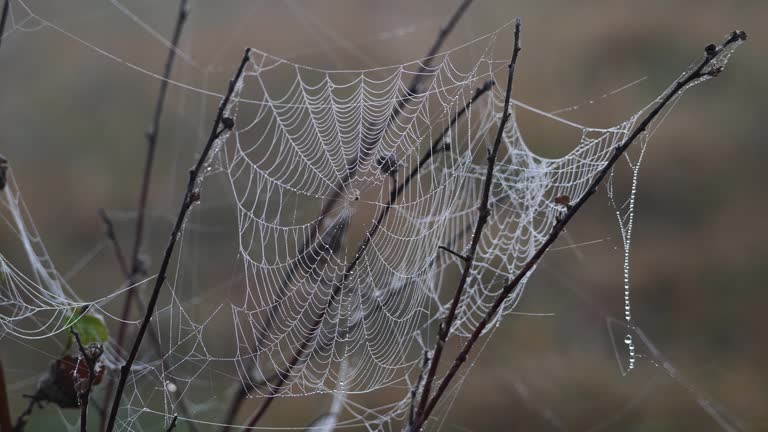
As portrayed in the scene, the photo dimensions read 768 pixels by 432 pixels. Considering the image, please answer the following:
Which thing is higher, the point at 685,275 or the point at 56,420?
the point at 685,275

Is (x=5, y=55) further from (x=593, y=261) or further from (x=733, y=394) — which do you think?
(x=733, y=394)

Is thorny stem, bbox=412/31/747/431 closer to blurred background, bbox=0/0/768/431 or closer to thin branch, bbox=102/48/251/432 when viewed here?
thin branch, bbox=102/48/251/432

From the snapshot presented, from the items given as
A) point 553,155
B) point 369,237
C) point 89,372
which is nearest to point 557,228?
point 369,237

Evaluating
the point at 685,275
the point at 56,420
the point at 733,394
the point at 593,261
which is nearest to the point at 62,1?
the point at 56,420

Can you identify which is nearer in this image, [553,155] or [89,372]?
[89,372]

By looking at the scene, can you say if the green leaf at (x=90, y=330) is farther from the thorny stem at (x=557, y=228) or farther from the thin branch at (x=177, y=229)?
the thorny stem at (x=557, y=228)

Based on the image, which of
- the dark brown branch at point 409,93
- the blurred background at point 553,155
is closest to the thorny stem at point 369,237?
the dark brown branch at point 409,93

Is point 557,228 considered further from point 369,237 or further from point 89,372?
point 89,372
